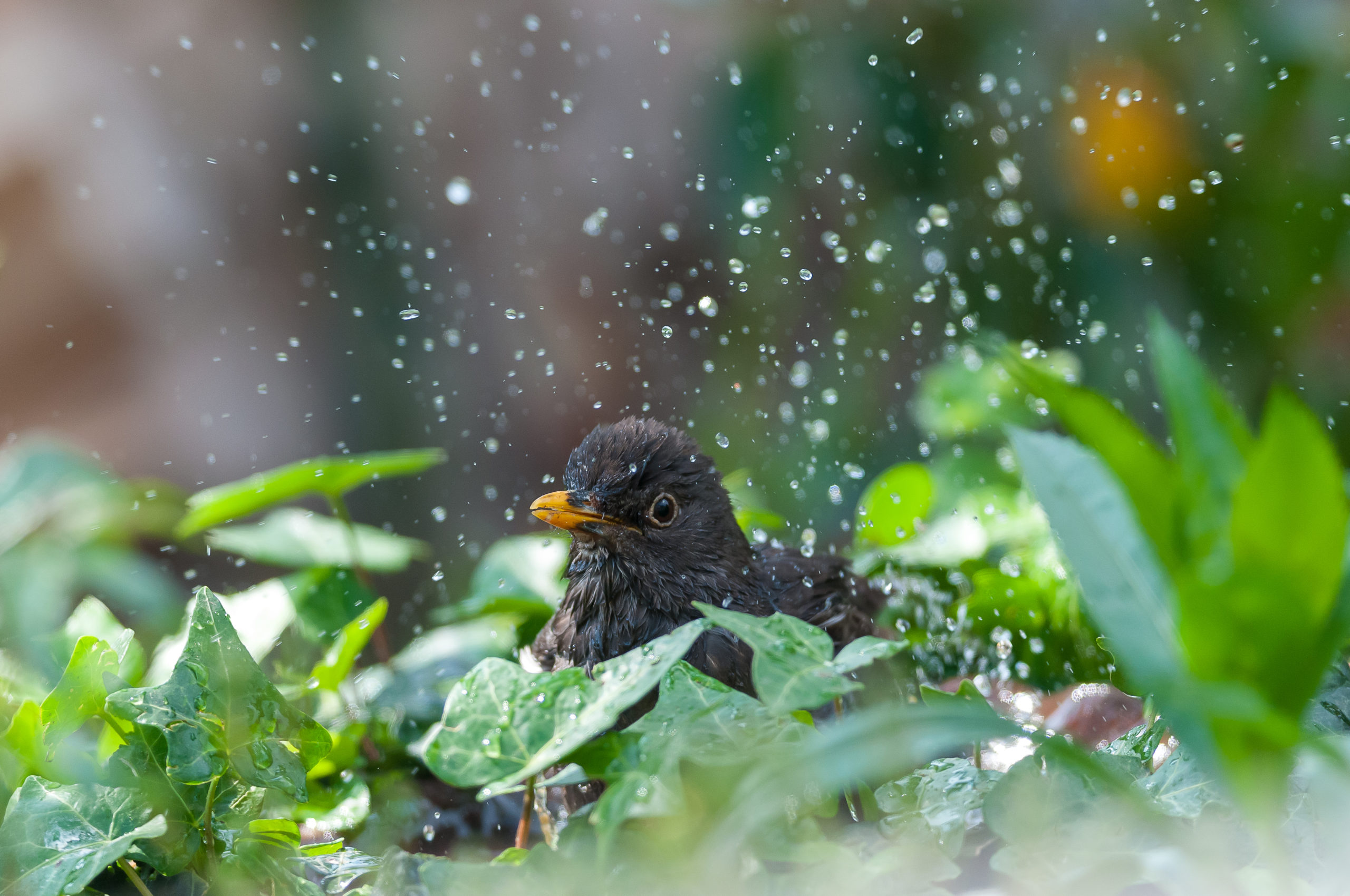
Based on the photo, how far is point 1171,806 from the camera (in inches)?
45.9

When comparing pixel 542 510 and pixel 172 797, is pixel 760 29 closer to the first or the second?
pixel 542 510

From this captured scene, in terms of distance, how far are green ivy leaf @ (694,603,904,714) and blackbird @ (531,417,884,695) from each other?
3.71 ft

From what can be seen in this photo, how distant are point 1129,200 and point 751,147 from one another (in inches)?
67.8

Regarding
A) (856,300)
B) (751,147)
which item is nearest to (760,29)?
(751,147)

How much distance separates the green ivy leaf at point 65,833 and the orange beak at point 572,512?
4.30 feet

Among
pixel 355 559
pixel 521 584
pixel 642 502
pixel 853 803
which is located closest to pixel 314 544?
pixel 355 559

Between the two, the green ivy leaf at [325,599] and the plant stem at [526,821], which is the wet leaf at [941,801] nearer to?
the plant stem at [526,821]

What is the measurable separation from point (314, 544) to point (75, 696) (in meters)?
1.22

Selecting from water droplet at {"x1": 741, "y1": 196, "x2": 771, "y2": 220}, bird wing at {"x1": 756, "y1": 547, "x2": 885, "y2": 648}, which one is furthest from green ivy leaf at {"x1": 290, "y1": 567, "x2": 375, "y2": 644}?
water droplet at {"x1": 741, "y1": 196, "x2": 771, "y2": 220}

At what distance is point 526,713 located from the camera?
1.19 m

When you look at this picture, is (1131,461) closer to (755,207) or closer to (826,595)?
(826,595)

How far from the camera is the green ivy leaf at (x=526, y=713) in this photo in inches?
44.1

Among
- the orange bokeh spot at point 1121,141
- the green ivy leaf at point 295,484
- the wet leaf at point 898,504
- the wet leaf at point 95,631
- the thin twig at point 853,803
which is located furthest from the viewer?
the orange bokeh spot at point 1121,141

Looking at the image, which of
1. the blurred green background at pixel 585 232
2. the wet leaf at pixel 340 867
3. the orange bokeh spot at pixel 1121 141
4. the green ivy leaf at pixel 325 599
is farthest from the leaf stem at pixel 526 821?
the orange bokeh spot at pixel 1121 141
